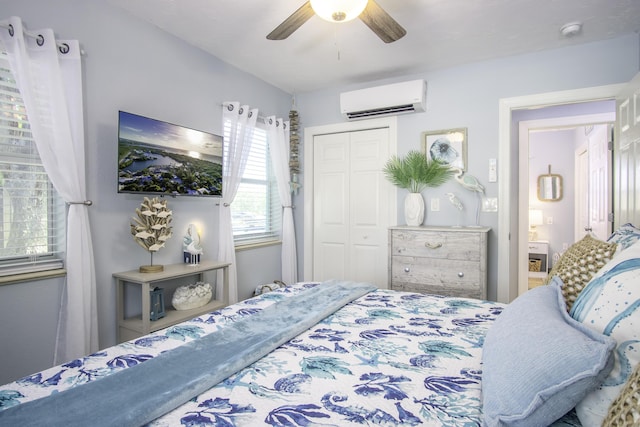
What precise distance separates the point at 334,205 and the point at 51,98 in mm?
2744

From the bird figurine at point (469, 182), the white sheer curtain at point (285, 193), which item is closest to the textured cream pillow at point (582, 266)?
the bird figurine at point (469, 182)

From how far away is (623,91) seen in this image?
248 cm

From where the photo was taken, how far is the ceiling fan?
1.80 metres

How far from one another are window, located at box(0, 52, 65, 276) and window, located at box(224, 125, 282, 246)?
1.64 meters

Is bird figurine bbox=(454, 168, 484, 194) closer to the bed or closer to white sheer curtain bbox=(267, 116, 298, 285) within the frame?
white sheer curtain bbox=(267, 116, 298, 285)

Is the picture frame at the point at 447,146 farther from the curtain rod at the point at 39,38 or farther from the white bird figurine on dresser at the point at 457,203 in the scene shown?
the curtain rod at the point at 39,38

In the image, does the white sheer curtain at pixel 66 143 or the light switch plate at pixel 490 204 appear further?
the light switch plate at pixel 490 204

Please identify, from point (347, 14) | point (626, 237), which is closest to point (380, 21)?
point (347, 14)

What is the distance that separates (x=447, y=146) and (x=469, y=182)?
460 mm

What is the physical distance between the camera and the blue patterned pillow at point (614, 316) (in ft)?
2.37

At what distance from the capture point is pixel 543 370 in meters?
0.78

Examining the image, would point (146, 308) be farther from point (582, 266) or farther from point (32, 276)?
A: point (582, 266)

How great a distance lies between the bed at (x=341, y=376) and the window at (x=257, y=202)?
7.27 feet

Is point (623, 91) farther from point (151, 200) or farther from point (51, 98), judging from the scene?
point (51, 98)
